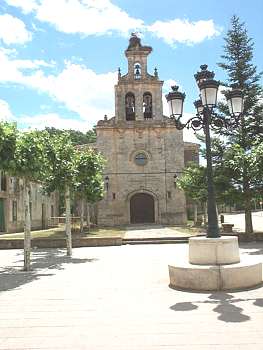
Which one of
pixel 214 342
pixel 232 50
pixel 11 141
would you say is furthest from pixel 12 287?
pixel 232 50

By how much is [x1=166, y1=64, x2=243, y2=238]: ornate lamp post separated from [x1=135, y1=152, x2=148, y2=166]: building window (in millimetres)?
26355

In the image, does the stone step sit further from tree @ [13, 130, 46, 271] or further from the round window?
the round window

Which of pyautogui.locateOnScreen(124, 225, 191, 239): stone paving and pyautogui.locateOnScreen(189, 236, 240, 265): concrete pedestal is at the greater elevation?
pyautogui.locateOnScreen(189, 236, 240, 265): concrete pedestal

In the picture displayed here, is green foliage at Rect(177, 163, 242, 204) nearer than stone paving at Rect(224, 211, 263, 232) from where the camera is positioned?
Yes

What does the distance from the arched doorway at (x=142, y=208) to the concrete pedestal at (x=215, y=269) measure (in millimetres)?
27318

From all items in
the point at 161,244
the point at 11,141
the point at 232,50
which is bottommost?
the point at 161,244

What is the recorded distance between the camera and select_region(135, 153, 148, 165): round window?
36.8 metres

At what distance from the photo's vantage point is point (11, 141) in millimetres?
11281

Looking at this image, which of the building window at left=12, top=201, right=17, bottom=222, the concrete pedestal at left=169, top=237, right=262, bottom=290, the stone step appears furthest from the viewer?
the building window at left=12, top=201, right=17, bottom=222

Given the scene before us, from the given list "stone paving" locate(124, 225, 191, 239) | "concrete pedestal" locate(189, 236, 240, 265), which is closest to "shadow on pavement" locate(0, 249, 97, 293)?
"concrete pedestal" locate(189, 236, 240, 265)

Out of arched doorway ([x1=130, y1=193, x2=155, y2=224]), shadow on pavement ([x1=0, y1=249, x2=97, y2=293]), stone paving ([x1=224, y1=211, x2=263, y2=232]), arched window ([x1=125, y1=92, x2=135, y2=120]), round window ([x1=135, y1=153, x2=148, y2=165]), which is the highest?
arched window ([x1=125, y1=92, x2=135, y2=120])

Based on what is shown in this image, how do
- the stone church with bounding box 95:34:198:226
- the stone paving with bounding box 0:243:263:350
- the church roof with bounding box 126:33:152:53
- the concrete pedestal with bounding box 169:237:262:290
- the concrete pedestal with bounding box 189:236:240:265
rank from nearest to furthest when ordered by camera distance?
the stone paving with bounding box 0:243:263:350
the concrete pedestal with bounding box 169:237:262:290
the concrete pedestal with bounding box 189:236:240:265
the stone church with bounding box 95:34:198:226
the church roof with bounding box 126:33:152:53

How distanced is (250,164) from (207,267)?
12503 mm

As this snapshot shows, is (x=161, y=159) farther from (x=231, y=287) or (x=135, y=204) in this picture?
(x=231, y=287)
